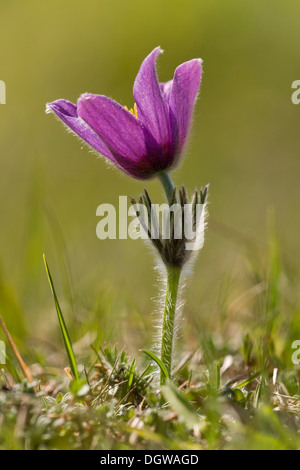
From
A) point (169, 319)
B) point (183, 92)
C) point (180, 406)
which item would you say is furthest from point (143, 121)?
point (180, 406)

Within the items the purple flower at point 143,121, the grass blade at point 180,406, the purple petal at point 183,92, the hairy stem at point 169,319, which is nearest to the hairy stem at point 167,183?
the purple flower at point 143,121

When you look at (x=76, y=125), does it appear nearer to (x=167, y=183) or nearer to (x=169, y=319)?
(x=167, y=183)

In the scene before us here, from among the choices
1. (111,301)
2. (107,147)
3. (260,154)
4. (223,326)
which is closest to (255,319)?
(223,326)

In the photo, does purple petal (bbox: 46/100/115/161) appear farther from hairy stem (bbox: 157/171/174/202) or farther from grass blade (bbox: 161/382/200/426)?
grass blade (bbox: 161/382/200/426)

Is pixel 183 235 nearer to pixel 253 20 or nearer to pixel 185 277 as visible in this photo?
pixel 185 277

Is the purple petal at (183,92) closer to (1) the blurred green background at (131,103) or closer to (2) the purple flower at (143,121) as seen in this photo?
(2) the purple flower at (143,121)

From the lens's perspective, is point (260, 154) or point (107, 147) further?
point (260, 154)
